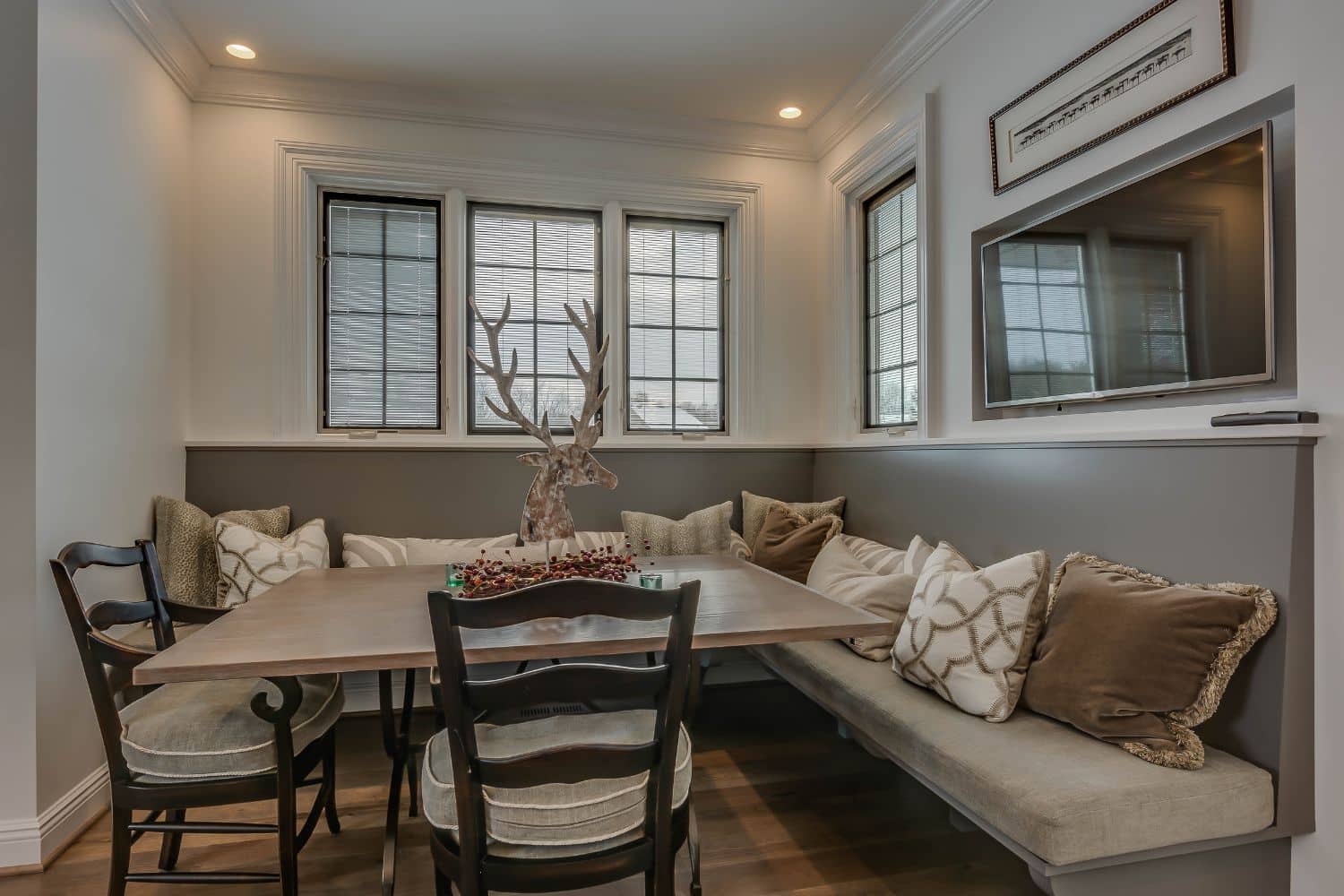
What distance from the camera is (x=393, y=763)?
2180 millimetres

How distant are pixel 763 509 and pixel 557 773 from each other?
2365 mm

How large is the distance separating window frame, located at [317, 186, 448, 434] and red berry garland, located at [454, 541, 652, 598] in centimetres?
149

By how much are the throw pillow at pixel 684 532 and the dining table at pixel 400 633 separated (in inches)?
42.0

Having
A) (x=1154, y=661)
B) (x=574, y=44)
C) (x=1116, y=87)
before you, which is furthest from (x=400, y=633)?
(x=574, y=44)

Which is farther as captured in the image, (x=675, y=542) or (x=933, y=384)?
(x=675, y=542)

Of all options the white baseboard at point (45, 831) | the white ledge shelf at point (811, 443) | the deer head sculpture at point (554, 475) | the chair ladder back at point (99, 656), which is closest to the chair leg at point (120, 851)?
the chair ladder back at point (99, 656)

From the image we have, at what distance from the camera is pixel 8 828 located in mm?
2021

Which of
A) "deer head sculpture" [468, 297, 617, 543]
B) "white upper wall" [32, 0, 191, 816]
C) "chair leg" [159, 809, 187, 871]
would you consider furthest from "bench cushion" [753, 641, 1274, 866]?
"white upper wall" [32, 0, 191, 816]

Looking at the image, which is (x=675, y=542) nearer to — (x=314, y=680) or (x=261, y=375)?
(x=314, y=680)

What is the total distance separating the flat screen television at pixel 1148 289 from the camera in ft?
5.62

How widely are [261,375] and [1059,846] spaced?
342cm

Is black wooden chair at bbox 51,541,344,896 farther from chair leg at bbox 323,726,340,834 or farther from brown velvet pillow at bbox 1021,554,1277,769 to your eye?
brown velvet pillow at bbox 1021,554,1277,769

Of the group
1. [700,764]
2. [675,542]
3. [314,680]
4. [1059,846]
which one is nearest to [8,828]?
[314,680]

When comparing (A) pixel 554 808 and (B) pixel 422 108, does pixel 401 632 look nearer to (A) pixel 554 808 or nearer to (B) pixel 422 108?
(A) pixel 554 808
